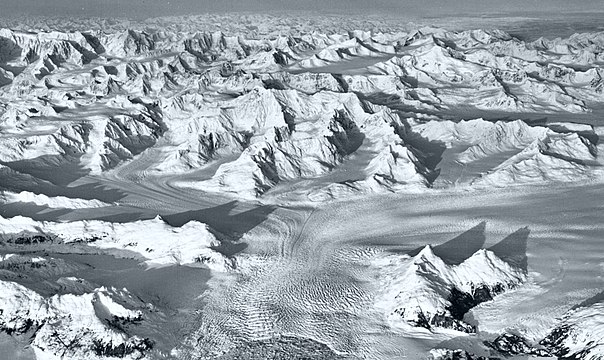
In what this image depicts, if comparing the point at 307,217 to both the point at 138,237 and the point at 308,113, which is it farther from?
the point at 308,113

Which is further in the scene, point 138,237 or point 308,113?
point 308,113

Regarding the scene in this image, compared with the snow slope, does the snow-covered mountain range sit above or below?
above

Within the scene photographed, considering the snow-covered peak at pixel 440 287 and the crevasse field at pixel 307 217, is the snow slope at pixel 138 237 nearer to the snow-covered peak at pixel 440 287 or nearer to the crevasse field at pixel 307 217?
the crevasse field at pixel 307 217

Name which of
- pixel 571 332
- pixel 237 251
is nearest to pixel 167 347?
pixel 237 251

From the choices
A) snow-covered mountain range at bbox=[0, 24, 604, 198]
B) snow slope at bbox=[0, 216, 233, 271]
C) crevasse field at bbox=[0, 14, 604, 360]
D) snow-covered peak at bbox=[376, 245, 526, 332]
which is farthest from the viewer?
snow-covered mountain range at bbox=[0, 24, 604, 198]

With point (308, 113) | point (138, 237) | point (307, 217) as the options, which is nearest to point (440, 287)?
point (307, 217)

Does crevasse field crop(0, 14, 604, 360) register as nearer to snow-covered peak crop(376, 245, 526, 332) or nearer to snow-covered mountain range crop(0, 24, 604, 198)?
snow-covered peak crop(376, 245, 526, 332)

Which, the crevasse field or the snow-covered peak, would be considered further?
the snow-covered peak

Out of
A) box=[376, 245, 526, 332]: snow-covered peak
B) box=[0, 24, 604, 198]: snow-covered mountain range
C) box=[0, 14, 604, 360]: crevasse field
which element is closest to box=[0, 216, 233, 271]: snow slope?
box=[0, 14, 604, 360]: crevasse field

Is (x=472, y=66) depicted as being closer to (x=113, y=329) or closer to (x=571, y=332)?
(x=571, y=332)
